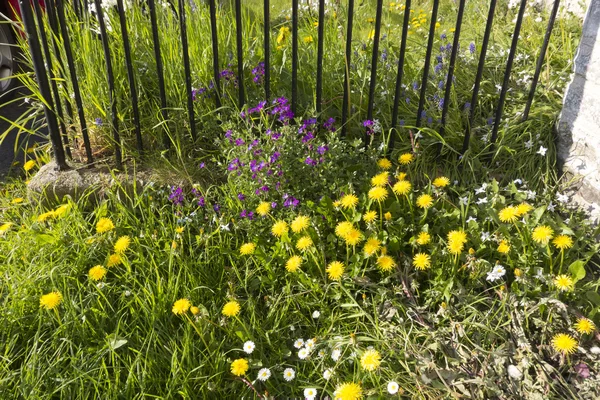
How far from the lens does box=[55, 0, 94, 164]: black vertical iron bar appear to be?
8.84 ft

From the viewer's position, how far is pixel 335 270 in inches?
88.5

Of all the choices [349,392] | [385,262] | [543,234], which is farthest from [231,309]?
[543,234]

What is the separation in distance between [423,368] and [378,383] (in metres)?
0.17

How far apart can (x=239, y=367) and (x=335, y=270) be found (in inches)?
21.5

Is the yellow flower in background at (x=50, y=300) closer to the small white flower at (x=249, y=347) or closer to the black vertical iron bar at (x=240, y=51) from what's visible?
the small white flower at (x=249, y=347)

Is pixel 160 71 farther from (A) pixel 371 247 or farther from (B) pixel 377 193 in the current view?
(A) pixel 371 247

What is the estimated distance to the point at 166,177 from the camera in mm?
2965

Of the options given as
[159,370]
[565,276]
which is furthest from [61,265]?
[565,276]

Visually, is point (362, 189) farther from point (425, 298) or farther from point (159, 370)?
point (159, 370)

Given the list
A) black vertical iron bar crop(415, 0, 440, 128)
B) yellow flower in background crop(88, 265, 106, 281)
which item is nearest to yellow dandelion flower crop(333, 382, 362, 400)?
yellow flower in background crop(88, 265, 106, 281)

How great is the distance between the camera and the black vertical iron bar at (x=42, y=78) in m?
2.65

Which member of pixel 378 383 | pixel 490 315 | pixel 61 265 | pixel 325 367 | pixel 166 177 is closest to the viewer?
pixel 378 383

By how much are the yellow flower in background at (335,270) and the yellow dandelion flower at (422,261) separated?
12.1 inches

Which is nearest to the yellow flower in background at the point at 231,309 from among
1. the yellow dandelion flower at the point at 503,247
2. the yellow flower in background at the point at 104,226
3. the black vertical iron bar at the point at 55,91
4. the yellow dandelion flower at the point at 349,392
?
the yellow dandelion flower at the point at 349,392
